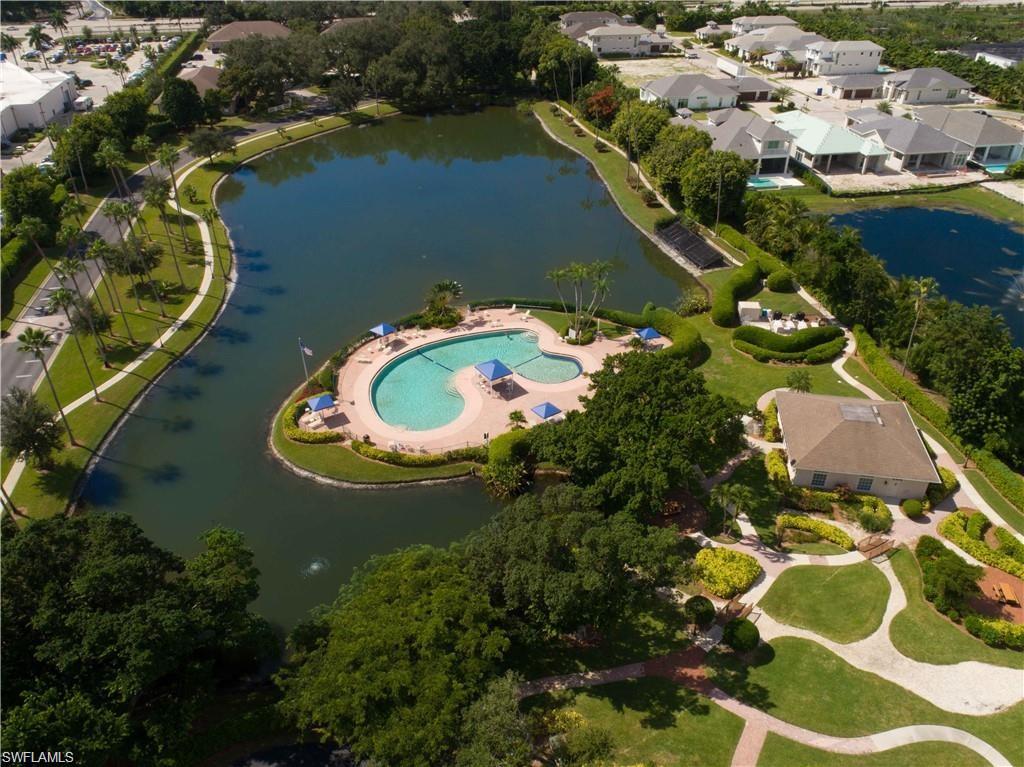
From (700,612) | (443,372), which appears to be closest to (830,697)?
(700,612)

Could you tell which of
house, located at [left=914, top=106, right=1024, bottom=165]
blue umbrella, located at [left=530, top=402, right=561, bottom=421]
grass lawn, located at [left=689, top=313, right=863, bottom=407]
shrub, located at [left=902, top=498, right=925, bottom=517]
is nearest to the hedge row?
grass lawn, located at [left=689, top=313, right=863, bottom=407]

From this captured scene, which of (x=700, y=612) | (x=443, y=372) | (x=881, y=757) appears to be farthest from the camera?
(x=443, y=372)

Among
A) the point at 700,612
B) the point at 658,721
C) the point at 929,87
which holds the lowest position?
the point at 658,721

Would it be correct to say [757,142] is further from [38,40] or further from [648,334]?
[38,40]

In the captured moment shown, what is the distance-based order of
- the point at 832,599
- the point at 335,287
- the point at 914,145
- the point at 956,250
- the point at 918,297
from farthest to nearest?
the point at 914,145 < the point at 956,250 < the point at 335,287 < the point at 918,297 < the point at 832,599

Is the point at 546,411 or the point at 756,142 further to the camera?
the point at 756,142

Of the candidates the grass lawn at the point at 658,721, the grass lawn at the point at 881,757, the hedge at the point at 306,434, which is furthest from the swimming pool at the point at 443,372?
the grass lawn at the point at 881,757

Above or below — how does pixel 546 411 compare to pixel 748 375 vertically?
above

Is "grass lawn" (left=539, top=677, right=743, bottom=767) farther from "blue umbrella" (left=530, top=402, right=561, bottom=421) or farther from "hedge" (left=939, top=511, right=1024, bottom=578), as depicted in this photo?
"blue umbrella" (left=530, top=402, right=561, bottom=421)

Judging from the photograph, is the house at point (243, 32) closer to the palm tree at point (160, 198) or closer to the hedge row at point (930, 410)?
the palm tree at point (160, 198)
